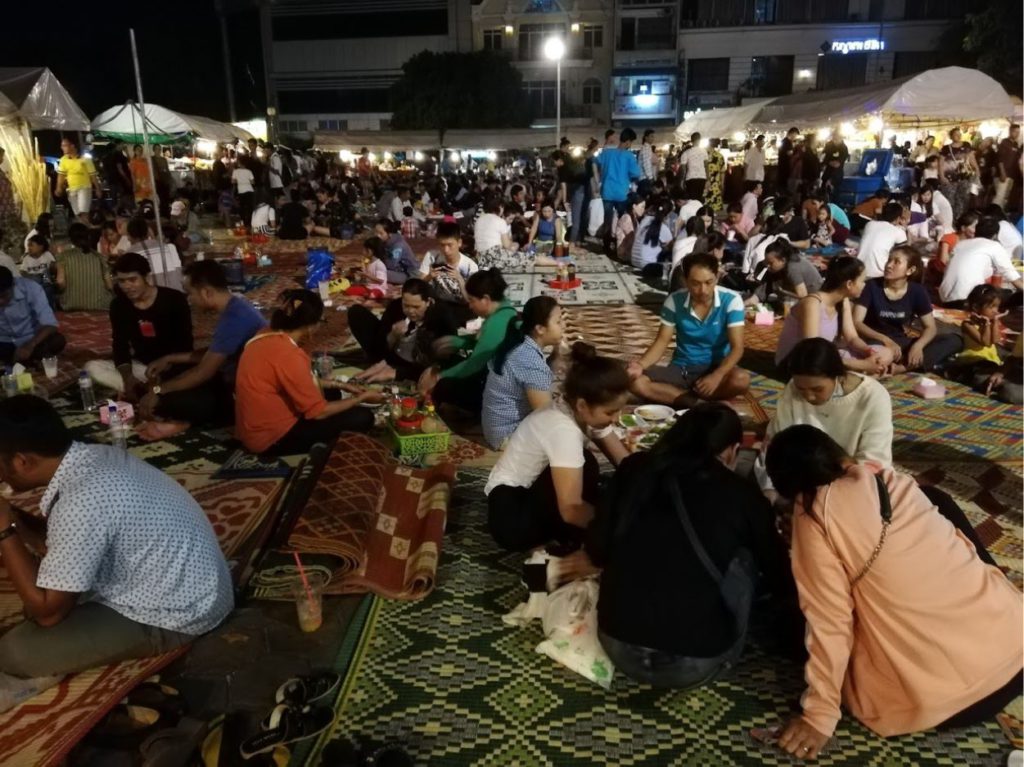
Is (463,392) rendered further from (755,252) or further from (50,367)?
(755,252)

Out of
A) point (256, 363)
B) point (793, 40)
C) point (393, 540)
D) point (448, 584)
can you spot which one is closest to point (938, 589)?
point (448, 584)

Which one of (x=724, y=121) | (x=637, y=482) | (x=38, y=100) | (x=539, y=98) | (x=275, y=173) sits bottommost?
(x=637, y=482)

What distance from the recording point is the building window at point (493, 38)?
4691cm

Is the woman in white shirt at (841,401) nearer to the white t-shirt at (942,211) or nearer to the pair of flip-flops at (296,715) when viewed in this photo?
the pair of flip-flops at (296,715)

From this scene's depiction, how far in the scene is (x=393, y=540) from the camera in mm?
3998

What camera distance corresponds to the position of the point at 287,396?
16.0ft

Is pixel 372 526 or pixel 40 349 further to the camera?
pixel 40 349

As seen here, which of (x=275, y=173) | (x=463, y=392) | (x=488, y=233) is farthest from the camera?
(x=275, y=173)

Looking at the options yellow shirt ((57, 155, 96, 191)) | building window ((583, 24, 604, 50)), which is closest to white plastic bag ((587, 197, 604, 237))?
yellow shirt ((57, 155, 96, 191))

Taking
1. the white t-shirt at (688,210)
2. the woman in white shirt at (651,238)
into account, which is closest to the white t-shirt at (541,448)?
the woman in white shirt at (651,238)

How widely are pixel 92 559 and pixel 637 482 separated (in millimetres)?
1930

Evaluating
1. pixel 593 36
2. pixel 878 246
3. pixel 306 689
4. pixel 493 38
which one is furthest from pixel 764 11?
pixel 306 689

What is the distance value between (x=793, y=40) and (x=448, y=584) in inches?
1717

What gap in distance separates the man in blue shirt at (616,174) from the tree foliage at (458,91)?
3081 centimetres
